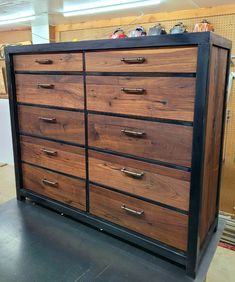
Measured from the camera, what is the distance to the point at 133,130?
47.9 inches

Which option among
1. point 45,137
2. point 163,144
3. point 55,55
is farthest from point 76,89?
point 163,144

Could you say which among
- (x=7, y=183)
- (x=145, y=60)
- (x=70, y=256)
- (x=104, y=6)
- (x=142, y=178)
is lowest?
(x=7, y=183)

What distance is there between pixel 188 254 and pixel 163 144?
47cm

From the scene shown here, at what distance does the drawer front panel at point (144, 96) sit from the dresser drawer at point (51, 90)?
8 cm

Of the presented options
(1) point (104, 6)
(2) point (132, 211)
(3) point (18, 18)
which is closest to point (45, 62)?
(2) point (132, 211)

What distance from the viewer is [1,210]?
1.72m

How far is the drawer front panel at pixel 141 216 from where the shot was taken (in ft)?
3.87

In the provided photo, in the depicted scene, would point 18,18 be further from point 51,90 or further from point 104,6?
point 51,90

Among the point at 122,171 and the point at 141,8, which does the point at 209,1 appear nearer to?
the point at 141,8

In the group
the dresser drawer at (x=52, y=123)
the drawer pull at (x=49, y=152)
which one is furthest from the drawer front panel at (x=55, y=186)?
the dresser drawer at (x=52, y=123)

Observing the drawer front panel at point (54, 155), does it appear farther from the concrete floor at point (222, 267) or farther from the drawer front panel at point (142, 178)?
the concrete floor at point (222, 267)

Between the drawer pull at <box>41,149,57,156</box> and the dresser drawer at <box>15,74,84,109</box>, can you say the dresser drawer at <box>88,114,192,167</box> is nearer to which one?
the dresser drawer at <box>15,74,84,109</box>

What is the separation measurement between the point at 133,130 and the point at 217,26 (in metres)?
1.74

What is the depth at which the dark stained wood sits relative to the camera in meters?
1.09
